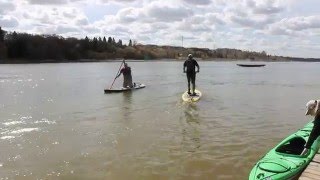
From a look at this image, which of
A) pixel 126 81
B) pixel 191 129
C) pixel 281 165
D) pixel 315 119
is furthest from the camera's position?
pixel 126 81

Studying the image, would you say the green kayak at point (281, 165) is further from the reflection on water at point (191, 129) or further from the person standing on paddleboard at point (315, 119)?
the reflection on water at point (191, 129)

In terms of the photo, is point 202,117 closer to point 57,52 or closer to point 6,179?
point 6,179

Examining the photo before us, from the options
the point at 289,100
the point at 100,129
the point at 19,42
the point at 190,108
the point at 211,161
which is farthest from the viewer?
the point at 19,42

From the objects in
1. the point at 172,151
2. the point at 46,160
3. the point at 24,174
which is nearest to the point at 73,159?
the point at 46,160

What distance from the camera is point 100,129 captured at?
15148 mm

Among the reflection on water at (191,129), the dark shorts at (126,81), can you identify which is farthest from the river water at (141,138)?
the dark shorts at (126,81)

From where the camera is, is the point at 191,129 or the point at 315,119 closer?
the point at 315,119

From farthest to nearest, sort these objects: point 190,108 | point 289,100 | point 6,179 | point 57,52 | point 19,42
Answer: point 57,52 → point 19,42 → point 289,100 → point 190,108 → point 6,179

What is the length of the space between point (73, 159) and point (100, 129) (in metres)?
4.06

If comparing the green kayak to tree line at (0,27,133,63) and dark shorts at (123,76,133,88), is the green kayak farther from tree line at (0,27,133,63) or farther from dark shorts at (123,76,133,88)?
tree line at (0,27,133,63)

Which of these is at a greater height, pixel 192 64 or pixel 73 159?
pixel 192 64

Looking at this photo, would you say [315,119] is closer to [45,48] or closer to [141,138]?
[141,138]

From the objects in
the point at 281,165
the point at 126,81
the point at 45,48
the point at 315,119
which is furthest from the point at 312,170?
the point at 45,48

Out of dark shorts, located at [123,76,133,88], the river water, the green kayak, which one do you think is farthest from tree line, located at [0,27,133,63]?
the green kayak
